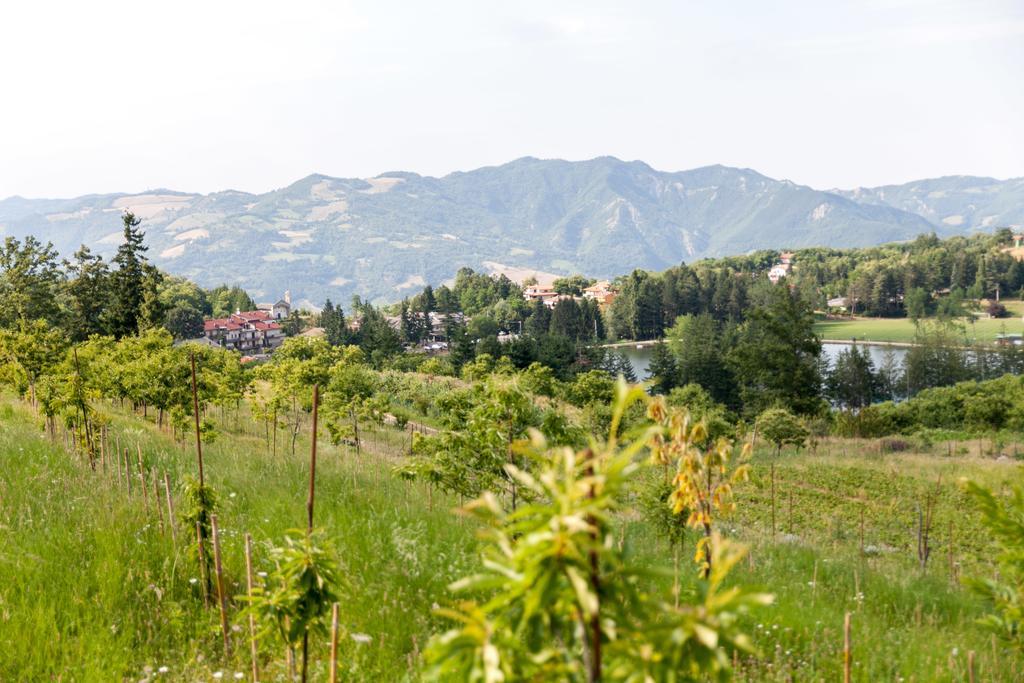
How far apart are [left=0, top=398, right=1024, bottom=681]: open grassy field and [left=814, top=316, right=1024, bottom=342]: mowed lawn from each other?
A: 109 m

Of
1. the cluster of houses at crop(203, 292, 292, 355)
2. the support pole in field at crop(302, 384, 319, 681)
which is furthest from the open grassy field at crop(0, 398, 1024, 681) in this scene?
the cluster of houses at crop(203, 292, 292, 355)

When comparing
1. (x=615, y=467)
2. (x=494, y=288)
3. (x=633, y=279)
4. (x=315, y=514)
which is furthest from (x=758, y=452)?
(x=494, y=288)

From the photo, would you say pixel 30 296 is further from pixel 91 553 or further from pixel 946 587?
pixel 946 587

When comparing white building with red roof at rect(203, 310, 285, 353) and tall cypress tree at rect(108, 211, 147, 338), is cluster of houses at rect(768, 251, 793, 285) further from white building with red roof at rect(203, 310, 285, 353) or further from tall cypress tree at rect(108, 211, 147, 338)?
tall cypress tree at rect(108, 211, 147, 338)

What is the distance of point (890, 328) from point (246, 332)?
10783 cm

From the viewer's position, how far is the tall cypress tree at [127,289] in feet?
137

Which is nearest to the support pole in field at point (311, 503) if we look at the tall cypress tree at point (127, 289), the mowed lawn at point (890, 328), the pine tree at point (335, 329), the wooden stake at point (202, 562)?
the wooden stake at point (202, 562)

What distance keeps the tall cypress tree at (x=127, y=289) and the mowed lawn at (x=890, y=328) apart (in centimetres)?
9417

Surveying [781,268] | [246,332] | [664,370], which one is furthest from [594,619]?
[781,268]

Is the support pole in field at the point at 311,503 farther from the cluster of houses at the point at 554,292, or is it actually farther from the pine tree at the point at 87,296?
the cluster of houses at the point at 554,292

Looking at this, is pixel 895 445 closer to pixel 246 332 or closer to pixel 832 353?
pixel 832 353

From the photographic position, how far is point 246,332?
11194 centimetres

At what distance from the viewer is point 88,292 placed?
44.1 m

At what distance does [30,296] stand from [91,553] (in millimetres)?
43135
